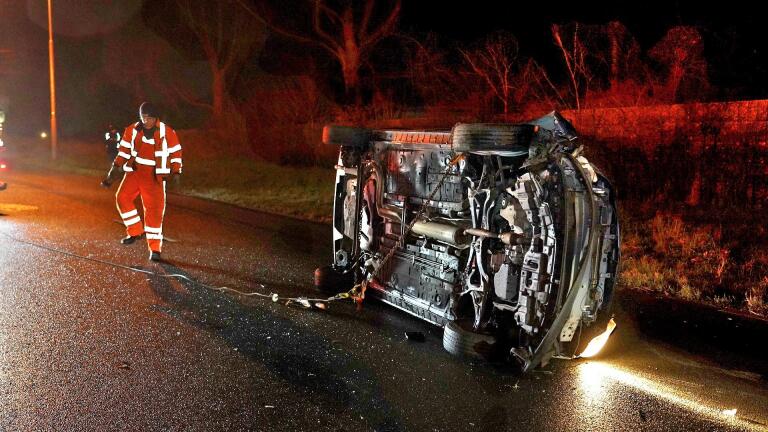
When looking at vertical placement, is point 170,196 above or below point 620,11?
below

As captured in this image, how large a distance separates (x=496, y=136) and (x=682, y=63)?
26.6ft

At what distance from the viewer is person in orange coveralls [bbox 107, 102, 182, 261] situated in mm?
8148

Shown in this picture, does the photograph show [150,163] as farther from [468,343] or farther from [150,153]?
[468,343]

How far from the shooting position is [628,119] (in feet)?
35.4

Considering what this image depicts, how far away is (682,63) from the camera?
11.3 metres

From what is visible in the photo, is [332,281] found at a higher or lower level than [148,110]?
lower

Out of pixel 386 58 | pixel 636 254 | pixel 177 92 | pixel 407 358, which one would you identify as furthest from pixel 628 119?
pixel 177 92

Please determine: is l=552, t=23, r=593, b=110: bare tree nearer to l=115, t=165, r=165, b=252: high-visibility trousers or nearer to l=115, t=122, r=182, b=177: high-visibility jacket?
l=115, t=122, r=182, b=177: high-visibility jacket

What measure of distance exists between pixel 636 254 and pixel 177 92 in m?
30.1

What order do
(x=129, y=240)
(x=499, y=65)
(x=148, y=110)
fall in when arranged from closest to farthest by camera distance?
1. (x=148, y=110)
2. (x=129, y=240)
3. (x=499, y=65)

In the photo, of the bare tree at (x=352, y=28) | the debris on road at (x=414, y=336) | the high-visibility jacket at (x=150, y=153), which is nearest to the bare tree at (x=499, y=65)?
the high-visibility jacket at (x=150, y=153)

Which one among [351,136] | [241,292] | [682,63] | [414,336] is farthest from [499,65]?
[414,336]

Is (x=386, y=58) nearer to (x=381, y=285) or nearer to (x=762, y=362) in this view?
(x=381, y=285)

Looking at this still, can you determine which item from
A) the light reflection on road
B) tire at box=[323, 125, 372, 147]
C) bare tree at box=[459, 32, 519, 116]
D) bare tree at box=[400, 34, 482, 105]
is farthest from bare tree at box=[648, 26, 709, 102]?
the light reflection on road
